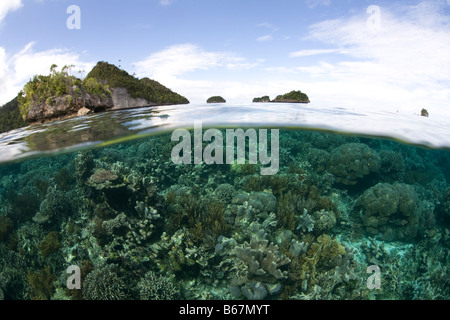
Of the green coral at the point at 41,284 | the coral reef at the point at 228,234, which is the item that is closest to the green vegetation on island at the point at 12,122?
the coral reef at the point at 228,234

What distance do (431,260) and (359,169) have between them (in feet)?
11.9

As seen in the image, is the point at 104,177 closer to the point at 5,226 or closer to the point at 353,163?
the point at 5,226

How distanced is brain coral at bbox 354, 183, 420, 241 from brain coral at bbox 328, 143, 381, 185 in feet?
4.73

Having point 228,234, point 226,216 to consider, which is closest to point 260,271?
point 228,234

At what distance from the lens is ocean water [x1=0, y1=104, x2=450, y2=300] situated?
5.70 meters

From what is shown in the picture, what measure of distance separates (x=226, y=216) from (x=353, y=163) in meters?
5.86

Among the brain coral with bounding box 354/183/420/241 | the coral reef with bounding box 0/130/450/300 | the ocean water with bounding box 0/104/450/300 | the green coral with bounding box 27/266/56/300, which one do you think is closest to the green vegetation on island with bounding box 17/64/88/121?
the ocean water with bounding box 0/104/450/300

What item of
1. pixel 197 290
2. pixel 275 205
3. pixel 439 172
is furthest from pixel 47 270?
pixel 439 172

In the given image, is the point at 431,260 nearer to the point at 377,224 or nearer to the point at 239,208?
the point at 377,224

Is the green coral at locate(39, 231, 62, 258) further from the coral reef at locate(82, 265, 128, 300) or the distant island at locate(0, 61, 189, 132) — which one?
the distant island at locate(0, 61, 189, 132)

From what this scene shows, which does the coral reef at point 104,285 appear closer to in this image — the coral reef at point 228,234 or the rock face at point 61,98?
the coral reef at point 228,234

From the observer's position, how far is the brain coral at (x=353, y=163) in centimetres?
902

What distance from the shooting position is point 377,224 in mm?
7500
